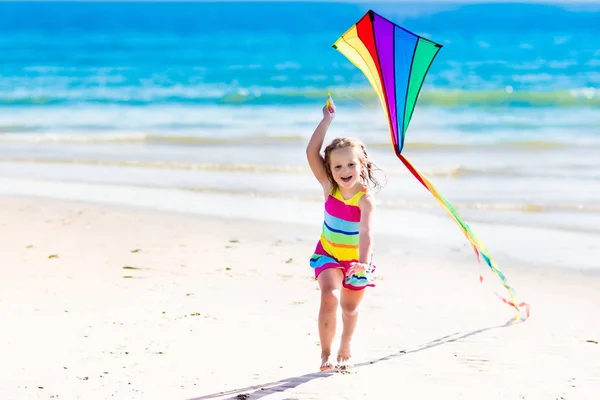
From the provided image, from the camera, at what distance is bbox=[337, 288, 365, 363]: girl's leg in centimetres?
423

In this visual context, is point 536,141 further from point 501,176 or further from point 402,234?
point 402,234

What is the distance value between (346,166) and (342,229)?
0.31 metres

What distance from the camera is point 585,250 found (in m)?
7.03

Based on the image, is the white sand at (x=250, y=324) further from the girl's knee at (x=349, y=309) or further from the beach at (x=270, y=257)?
the girl's knee at (x=349, y=309)

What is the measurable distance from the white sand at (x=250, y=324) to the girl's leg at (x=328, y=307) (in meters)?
0.14

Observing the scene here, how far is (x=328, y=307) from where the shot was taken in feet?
13.6

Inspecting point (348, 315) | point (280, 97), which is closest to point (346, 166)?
point (348, 315)

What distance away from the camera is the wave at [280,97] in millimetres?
19844

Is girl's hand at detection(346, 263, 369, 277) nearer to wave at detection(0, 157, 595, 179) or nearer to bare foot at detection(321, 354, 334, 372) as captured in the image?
bare foot at detection(321, 354, 334, 372)

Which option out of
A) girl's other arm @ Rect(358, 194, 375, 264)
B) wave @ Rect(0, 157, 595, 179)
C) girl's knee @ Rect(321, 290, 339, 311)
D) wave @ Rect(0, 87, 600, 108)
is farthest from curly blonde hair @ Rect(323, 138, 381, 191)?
wave @ Rect(0, 87, 600, 108)

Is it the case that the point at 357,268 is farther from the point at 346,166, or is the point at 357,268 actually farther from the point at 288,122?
the point at 288,122

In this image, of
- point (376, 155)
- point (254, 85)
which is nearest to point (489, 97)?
point (254, 85)

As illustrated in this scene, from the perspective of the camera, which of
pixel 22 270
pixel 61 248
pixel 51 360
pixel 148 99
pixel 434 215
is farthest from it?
pixel 148 99

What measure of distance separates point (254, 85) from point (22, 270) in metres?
18.1
